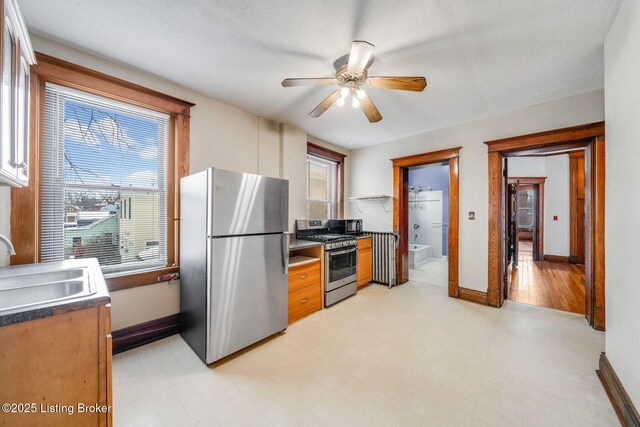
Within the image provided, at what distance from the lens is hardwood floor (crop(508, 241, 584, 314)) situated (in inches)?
131

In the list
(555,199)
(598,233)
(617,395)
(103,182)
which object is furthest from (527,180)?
(103,182)

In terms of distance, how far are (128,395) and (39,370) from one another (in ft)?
3.31

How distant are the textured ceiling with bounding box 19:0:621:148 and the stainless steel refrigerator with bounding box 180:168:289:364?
1.00m

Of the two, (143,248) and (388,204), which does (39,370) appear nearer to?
(143,248)

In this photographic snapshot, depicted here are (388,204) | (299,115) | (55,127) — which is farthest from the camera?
(388,204)

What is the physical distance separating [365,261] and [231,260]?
2547 mm

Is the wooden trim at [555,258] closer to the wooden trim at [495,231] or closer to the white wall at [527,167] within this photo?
the white wall at [527,167]

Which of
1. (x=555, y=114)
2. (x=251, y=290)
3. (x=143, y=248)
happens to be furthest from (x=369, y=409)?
(x=555, y=114)

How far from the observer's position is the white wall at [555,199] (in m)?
5.76

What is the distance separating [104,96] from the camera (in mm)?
2141

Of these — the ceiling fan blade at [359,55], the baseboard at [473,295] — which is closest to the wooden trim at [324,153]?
the ceiling fan blade at [359,55]

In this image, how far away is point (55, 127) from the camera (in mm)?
1961

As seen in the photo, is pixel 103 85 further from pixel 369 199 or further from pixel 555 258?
pixel 555 258

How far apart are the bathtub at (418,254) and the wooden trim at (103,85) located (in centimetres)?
515
